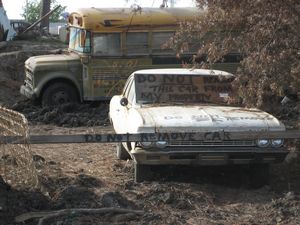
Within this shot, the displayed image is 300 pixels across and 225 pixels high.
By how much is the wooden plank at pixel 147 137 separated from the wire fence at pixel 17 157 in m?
0.11

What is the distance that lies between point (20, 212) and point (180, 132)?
2045mm

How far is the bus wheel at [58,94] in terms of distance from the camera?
1538cm

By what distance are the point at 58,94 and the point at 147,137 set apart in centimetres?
883

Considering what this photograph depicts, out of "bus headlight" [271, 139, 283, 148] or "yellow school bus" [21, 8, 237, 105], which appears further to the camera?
"yellow school bus" [21, 8, 237, 105]

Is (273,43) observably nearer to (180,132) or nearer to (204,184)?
(180,132)

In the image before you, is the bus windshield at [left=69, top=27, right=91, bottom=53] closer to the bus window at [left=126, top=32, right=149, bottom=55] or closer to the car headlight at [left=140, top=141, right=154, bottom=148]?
the bus window at [left=126, top=32, right=149, bottom=55]

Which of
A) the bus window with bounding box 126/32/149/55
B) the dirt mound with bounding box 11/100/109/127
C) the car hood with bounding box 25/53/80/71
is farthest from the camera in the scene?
the car hood with bounding box 25/53/80/71

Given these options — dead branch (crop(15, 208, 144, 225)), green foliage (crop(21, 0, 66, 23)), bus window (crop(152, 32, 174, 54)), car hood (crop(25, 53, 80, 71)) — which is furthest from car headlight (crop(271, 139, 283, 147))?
green foliage (crop(21, 0, 66, 23))

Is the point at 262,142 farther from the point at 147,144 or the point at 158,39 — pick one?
the point at 158,39

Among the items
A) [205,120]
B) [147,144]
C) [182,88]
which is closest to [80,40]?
[182,88]

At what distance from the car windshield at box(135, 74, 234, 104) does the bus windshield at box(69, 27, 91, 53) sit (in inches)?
252

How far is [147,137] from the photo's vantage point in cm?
688

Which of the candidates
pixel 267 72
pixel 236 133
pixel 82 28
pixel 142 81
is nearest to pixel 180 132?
pixel 236 133

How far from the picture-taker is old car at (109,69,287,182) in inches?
279
